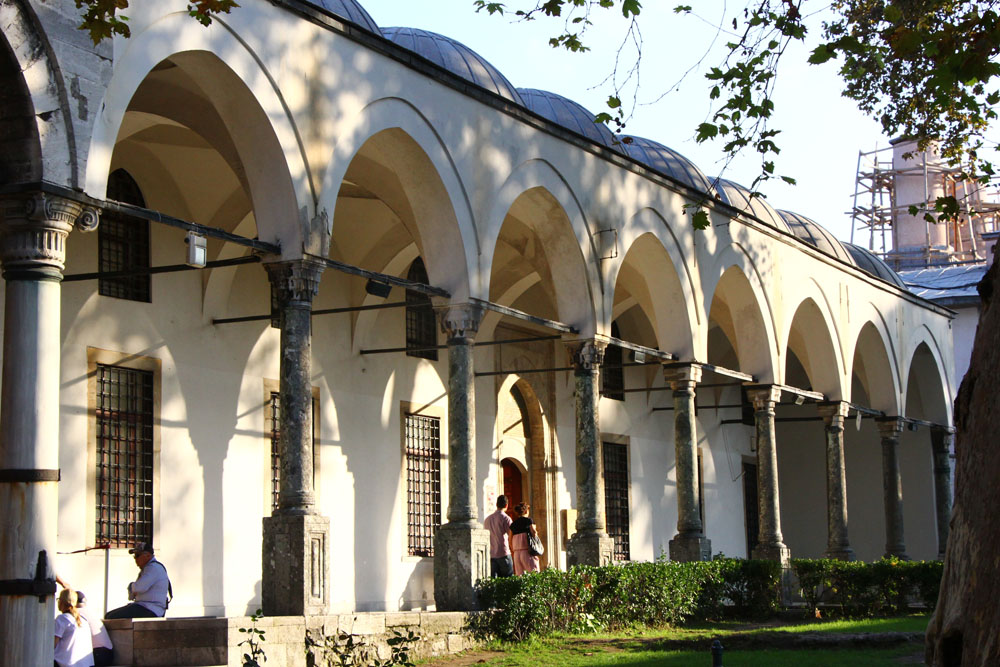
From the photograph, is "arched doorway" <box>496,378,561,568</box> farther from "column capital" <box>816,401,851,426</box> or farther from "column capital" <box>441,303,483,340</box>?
"column capital" <box>441,303,483,340</box>

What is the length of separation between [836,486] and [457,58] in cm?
1073

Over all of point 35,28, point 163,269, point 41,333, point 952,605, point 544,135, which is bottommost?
point 952,605

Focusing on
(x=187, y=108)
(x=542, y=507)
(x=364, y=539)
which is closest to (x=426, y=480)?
(x=364, y=539)

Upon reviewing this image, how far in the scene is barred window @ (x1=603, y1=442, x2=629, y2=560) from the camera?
22.8 meters

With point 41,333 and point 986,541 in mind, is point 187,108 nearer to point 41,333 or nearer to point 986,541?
point 41,333

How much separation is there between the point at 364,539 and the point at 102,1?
10.9m

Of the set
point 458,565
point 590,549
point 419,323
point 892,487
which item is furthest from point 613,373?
point 458,565

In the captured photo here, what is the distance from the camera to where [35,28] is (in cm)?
877

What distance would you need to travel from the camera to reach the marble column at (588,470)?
15.6 metres

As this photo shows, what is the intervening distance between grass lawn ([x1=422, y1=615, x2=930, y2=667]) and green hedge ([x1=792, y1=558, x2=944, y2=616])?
360cm

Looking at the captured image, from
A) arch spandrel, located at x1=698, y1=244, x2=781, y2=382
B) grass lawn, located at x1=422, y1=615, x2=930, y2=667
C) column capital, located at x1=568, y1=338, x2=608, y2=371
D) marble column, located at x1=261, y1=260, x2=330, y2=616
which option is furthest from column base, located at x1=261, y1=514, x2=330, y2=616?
arch spandrel, located at x1=698, y1=244, x2=781, y2=382

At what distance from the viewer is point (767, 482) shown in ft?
66.6

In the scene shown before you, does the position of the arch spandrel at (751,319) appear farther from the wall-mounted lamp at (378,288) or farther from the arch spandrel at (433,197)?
the wall-mounted lamp at (378,288)

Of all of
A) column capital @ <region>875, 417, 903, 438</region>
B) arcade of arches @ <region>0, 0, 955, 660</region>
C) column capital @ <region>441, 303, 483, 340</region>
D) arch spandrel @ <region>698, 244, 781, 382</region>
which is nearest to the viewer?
arcade of arches @ <region>0, 0, 955, 660</region>
